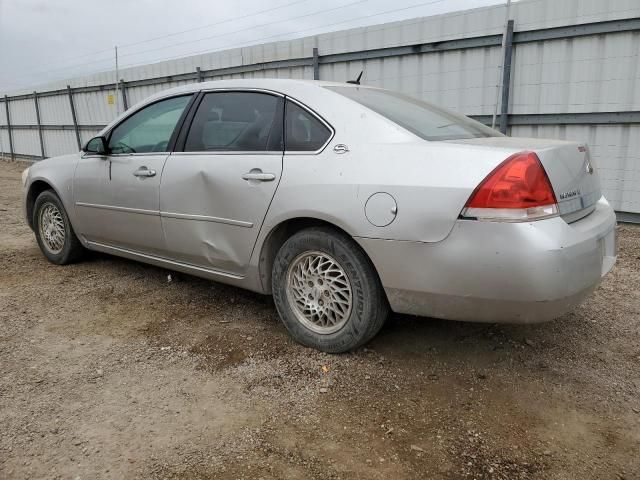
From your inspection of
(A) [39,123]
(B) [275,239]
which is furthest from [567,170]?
(A) [39,123]

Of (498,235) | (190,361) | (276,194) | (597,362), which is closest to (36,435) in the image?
(190,361)

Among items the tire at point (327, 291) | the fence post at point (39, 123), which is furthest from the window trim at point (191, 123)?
the fence post at point (39, 123)

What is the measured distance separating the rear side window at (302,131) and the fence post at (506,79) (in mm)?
4449

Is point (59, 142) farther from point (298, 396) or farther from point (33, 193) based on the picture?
point (298, 396)

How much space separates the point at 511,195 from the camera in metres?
2.30

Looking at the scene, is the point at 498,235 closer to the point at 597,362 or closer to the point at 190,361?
the point at 597,362

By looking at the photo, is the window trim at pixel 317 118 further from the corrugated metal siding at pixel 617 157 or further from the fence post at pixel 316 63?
the fence post at pixel 316 63

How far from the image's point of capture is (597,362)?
9.66 feet

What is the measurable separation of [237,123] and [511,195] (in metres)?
1.85

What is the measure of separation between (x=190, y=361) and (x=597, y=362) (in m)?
2.30

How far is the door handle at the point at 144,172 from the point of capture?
12.1ft

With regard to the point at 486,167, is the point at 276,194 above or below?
below

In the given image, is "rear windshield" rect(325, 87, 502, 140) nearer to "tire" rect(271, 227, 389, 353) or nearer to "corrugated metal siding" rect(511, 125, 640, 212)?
"tire" rect(271, 227, 389, 353)

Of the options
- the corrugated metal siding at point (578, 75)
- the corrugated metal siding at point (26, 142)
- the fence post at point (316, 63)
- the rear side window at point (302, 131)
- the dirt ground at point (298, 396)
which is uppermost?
the fence post at point (316, 63)
